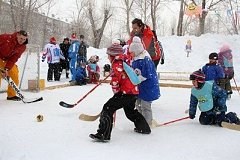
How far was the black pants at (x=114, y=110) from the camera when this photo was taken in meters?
4.14

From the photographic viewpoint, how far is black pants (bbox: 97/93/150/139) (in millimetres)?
4141

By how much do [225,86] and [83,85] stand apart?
4168mm

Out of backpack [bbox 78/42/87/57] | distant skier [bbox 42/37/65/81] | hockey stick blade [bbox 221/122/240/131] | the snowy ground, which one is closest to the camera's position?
the snowy ground

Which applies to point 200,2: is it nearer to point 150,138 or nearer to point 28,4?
point 28,4

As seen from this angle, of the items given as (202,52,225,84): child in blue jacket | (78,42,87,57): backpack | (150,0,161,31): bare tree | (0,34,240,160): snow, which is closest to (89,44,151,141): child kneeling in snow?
(0,34,240,160): snow

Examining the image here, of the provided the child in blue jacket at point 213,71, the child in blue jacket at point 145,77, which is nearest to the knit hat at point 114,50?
the child in blue jacket at point 145,77

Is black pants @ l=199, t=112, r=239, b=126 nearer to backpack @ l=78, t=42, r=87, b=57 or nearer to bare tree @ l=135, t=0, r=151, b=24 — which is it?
backpack @ l=78, t=42, r=87, b=57

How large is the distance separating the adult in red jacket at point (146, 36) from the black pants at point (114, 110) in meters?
1.64

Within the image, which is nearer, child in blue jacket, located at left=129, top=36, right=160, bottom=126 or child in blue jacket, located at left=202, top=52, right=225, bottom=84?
child in blue jacket, located at left=129, top=36, right=160, bottom=126

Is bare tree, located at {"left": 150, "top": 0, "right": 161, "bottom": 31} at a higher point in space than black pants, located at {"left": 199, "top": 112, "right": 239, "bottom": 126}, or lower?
higher

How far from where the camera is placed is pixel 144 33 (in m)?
6.06

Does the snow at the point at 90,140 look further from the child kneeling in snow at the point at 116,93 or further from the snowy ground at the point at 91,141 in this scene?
the child kneeling in snow at the point at 116,93

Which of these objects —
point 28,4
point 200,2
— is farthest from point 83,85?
point 28,4

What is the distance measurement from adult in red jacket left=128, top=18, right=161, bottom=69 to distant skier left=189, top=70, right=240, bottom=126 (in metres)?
1.29
